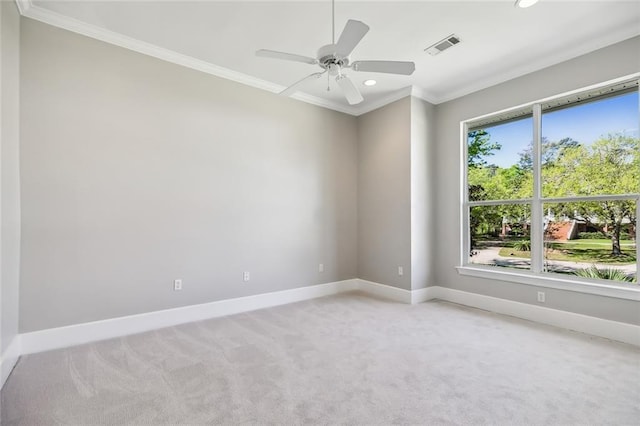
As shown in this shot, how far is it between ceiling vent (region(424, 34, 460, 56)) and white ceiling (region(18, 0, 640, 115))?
2.2 inches

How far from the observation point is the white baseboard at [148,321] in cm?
275

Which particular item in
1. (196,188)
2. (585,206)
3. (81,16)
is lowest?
(585,206)

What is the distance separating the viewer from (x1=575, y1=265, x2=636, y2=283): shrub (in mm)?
3121

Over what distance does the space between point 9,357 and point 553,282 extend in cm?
508

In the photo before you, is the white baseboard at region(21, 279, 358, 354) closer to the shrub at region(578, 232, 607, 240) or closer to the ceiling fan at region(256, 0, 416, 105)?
the ceiling fan at region(256, 0, 416, 105)

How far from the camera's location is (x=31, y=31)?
2730 mm

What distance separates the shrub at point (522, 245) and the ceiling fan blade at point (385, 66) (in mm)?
2765

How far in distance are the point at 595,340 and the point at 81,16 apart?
5.66 m

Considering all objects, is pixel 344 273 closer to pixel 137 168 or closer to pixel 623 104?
pixel 137 168

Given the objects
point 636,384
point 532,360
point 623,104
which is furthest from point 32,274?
point 623,104

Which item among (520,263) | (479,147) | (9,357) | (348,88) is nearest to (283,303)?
(9,357)

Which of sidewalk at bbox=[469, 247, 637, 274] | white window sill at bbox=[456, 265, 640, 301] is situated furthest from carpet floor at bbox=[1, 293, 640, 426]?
sidewalk at bbox=[469, 247, 637, 274]

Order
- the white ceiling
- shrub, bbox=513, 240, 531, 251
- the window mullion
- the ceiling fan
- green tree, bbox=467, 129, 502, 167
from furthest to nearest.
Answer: green tree, bbox=467, 129, 502, 167, shrub, bbox=513, 240, 531, 251, the window mullion, the white ceiling, the ceiling fan

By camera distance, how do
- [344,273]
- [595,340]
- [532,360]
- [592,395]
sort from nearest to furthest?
[592,395] < [532,360] < [595,340] < [344,273]
